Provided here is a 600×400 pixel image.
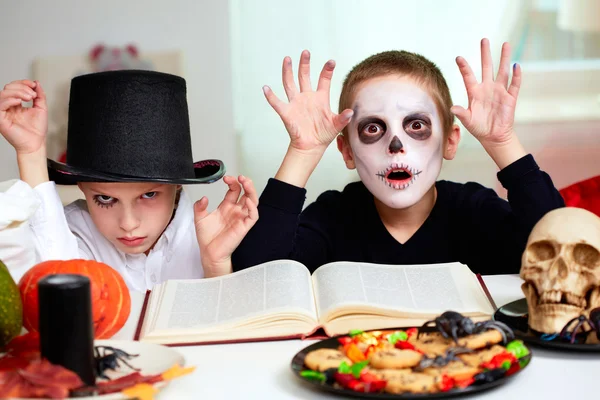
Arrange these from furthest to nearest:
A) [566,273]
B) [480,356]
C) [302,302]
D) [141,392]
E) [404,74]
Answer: [404,74], [302,302], [566,273], [480,356], [141,392]

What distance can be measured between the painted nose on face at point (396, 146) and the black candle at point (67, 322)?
A: 0.88 meters

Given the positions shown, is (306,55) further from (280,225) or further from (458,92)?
(458,92)

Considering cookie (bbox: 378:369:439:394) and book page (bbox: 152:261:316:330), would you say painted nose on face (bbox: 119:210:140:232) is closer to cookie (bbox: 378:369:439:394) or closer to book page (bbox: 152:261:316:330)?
book page (bbox: 152:261:316:330)

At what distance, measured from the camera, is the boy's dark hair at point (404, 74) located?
1.63 metres

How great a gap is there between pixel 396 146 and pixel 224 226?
372 millimetres

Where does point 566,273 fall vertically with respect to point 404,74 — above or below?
below

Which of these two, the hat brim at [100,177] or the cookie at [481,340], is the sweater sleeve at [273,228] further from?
the cookie at [481,340]

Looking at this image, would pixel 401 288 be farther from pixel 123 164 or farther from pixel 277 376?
pixel 123 164

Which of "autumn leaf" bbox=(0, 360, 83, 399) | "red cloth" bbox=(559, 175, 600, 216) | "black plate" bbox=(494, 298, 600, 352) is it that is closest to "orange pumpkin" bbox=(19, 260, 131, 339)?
"autumn leaf" bbox=(0, 360, 83, 399)

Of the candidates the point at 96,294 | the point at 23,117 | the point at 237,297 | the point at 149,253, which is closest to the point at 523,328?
the point at 237,297

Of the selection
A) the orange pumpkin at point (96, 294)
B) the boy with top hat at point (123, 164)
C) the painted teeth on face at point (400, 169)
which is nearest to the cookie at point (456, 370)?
the orange pumpkin at point (96, 294)

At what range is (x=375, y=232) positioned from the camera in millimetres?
1700

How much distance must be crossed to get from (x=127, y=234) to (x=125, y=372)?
0.65m

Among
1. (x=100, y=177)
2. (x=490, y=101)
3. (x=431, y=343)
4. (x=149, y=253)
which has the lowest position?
(x=149, y=253)
